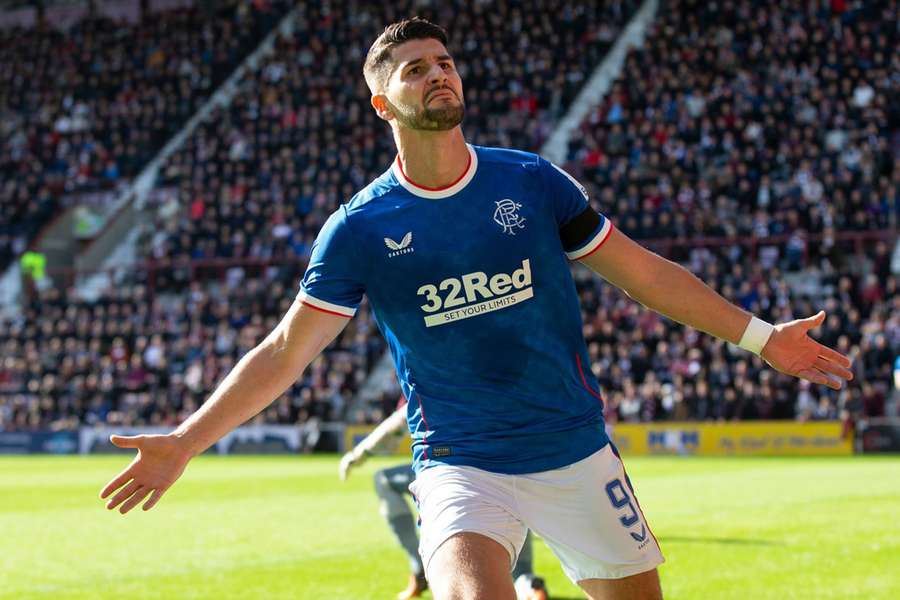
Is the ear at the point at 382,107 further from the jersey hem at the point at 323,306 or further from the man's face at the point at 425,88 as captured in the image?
the jersey hem at the point at 323,306

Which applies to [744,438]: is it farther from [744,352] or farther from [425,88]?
[425,88]

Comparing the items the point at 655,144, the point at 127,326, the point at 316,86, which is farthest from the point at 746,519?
the point at 316,86

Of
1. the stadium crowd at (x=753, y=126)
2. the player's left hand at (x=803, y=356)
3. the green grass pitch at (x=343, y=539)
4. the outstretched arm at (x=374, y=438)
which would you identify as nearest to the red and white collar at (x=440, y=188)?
the player's left hand at (x=803, y=356)

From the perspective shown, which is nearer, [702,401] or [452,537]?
[452,537]

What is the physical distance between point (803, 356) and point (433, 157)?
1.73 metres

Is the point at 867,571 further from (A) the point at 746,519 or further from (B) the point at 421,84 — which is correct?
(B) the point at 421,84

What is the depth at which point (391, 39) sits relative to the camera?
5.51m

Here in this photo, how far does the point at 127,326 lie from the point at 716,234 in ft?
56.7

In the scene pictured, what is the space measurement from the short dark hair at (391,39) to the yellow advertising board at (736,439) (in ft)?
79.8

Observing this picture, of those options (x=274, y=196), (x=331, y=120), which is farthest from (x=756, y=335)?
(x=331, y=120)

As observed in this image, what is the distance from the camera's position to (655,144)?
3650 cm

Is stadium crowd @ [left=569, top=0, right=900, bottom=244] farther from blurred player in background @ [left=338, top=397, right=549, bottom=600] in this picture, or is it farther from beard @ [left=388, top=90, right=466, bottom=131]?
beard @ [left=388, top=90, right=466, bottom=131]

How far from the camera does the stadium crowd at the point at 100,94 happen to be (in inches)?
1786

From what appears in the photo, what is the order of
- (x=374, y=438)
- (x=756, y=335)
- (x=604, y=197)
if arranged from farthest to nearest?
(x=604, y=197) → (x=374, y=438) → (x=756, y=335)
